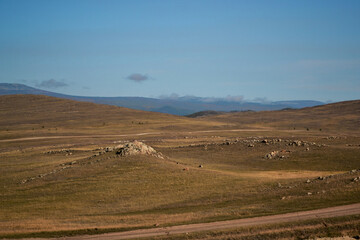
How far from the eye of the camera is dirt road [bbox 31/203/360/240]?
75.5ft

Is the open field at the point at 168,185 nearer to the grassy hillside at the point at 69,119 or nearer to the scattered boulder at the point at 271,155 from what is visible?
the scattered boulder at the point at 271,155

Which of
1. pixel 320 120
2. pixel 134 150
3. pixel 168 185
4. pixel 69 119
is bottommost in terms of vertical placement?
pixel 168 185

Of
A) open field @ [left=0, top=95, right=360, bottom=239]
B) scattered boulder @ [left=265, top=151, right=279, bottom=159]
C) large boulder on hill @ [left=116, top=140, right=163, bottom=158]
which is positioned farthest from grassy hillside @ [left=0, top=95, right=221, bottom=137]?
scattered boulder @ [left=265, top=151, right=279, bottom=159]

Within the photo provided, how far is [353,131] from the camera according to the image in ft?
373

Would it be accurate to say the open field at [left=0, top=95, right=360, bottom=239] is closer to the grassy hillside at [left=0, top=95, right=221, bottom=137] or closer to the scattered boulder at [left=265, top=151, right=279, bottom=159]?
the scattered boulder at [left=265, top=151, right=279, bottom=159]

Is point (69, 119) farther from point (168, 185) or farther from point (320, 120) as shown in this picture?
point (168, 185)

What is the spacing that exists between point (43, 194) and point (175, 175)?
502 inches

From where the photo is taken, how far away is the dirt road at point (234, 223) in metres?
23.0

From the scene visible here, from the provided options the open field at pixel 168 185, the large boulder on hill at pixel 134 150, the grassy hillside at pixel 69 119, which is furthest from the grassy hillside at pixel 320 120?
the large boulder on hill at pixel 134 150

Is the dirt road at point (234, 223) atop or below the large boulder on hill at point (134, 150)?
below

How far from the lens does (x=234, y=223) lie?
23.8 m

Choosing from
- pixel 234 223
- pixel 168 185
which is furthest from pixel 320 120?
pixel 234 223

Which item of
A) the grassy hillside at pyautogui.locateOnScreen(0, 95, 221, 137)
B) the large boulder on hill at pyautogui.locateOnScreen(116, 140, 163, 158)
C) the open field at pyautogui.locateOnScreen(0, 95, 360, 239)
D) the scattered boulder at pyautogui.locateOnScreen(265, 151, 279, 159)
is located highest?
the grassy hillside at pyautogui.locateOnScreen(0, 95, 221, 137)

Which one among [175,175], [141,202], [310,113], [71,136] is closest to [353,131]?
[310,113]
